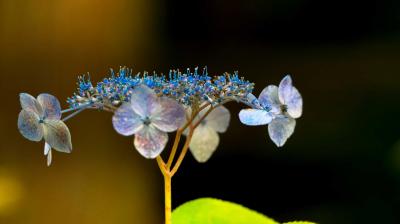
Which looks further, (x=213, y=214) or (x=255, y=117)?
(x=213, y=214)

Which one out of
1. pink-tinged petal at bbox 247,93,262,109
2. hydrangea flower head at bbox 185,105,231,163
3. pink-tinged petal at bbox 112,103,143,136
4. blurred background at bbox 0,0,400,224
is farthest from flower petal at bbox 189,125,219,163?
blurred background at bbox 0,0,400,224

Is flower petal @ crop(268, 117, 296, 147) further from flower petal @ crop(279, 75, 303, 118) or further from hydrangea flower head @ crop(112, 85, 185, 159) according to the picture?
hydrangea flower head @ crop(112, 85, 185, 159)

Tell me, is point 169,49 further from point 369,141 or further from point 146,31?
point 369,141

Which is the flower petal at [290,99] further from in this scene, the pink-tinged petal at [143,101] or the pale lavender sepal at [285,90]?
the pink-tinged petal at [143,101]

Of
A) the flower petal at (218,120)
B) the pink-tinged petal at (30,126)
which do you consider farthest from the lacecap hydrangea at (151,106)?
the flower petal at (218,120)

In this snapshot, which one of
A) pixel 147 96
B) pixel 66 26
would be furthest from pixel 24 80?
pixel 147 96

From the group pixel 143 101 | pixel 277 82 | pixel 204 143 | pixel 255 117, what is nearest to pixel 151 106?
pixel 143 101

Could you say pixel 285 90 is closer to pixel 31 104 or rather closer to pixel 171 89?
pixel 171 89
